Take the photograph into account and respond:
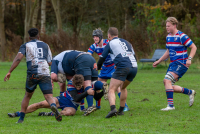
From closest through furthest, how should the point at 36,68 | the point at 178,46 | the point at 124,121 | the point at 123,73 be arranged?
the point at 36,68, the point at 124,121, the point at 123,73, the point at 178,46

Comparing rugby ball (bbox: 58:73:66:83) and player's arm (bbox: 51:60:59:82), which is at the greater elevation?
player's arm (bbox: 51:60:59:82)

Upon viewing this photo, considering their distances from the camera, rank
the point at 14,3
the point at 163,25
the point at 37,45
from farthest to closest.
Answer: the point at 14,3 → the point at 163,25 → the point at 37,45

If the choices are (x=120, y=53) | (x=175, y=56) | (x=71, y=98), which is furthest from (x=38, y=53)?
(x=175, y=56)

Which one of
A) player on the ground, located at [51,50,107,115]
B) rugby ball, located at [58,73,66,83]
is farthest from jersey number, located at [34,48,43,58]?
rugby ball, located at [58,73,66,83]

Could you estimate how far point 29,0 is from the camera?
30594mm

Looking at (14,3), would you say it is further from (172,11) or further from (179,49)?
(179,49)

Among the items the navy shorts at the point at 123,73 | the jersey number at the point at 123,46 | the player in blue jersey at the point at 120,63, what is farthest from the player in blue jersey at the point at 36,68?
the jersey number at the point at 123,46

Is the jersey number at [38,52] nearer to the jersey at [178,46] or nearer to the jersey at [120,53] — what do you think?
the jersey at [120,53]

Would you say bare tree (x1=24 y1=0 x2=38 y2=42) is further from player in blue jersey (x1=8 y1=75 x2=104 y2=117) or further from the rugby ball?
player in blue jersey (x1=8 y1=75 x2=104 y2=117)

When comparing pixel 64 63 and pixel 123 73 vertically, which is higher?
pixel 64 63

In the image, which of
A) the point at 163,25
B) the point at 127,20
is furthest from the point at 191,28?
the point at 127,20

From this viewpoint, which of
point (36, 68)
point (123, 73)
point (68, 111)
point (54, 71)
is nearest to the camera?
point (36, 68)

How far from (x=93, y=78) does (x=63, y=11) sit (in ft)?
96.3

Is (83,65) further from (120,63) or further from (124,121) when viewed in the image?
(124,121)
